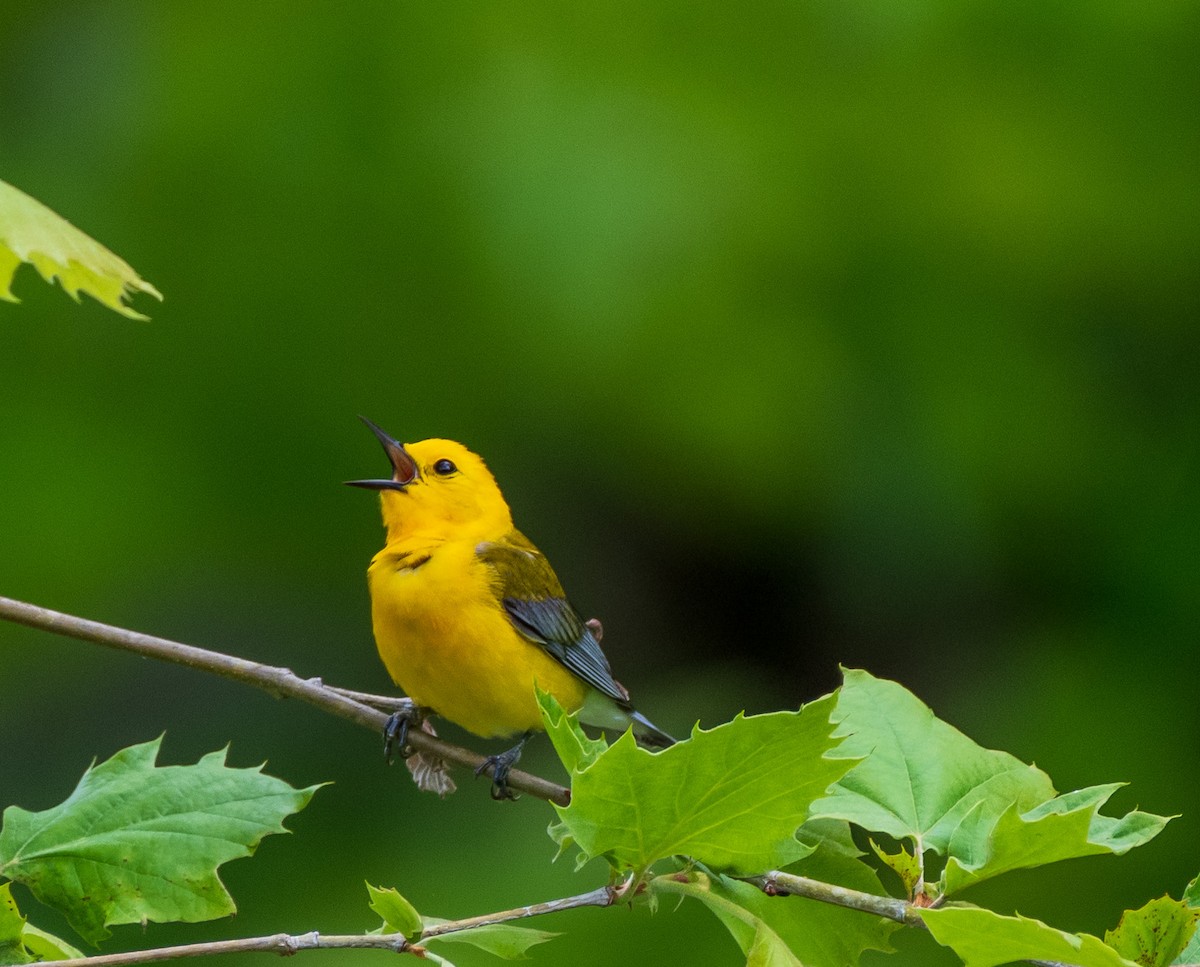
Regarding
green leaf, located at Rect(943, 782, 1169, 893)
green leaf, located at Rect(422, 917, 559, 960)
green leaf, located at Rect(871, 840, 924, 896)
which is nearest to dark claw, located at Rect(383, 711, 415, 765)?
green leaf, located at Rect(422, 917, 559, 960)

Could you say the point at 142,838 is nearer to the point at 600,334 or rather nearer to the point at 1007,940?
Answer: the point at 1007,940

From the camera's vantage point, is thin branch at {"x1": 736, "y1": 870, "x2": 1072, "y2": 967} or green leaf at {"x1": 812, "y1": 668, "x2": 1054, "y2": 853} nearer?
thin branch at {"x1": 736, "y1": 870, "x2": 1072, "y2": 967}

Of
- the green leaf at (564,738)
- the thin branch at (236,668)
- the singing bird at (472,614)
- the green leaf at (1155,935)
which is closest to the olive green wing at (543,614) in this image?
the singing bird at (472,614)

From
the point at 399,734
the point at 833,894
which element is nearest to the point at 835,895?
the point at 833,894

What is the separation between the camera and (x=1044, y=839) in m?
1.53

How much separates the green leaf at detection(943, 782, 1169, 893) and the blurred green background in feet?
12.0

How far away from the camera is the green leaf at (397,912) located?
145cm

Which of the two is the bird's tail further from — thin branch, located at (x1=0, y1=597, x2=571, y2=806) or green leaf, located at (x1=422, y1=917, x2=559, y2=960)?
green leaf, located at (x1=422, y1=917, x2=559, y2=960)

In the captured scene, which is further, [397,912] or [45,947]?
[45,947]

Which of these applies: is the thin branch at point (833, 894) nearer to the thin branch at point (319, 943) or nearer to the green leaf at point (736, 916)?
the green leaf at point (736, 916)

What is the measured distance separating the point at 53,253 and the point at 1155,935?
51.3 inches

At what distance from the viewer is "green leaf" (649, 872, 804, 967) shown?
5.12 feet

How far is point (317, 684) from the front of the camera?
1993 millimetres

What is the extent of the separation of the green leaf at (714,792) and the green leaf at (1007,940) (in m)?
0.18
